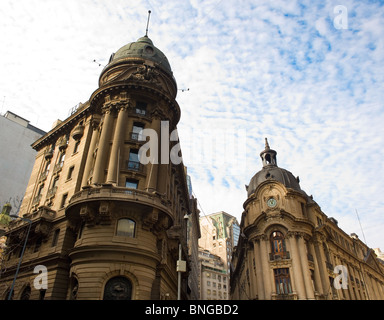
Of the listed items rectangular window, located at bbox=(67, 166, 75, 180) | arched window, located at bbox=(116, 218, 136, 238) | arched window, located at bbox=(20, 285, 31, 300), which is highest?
rectangular window, located at bbox=(67, 166, 75, 180)

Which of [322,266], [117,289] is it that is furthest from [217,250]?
[117,289]

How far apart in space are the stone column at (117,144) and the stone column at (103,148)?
98 cm

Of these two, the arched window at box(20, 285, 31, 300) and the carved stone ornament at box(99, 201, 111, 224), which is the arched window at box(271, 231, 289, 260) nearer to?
the carved stone ornament at box(99, 201, 111, 224)

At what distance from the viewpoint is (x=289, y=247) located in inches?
1809

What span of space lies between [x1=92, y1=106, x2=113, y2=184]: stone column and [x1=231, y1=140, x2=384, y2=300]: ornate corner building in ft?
94.5

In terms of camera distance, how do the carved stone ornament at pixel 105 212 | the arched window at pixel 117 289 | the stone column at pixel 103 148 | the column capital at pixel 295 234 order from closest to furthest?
the arched window at pixel 117 289 → the carved stone ornament at pixel 105 212 → the stone column at pixel 103 148 → the column capital at pixel 295 234

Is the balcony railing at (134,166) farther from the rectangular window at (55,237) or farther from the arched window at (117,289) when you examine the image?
the arched window at (117,289)

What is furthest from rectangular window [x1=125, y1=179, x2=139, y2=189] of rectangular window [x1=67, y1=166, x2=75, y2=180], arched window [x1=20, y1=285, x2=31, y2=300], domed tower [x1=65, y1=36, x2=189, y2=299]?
arched window [x1=20, y1=285, x2=31, y2=300]

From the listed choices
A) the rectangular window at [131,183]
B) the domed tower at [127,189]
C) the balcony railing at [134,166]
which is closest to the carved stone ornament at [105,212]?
the domed tower at [127,189]

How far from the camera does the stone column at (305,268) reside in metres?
42.4

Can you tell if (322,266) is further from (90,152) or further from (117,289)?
(90,152)

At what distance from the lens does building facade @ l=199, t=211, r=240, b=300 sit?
4473 inches

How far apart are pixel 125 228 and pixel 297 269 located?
95.2ft
